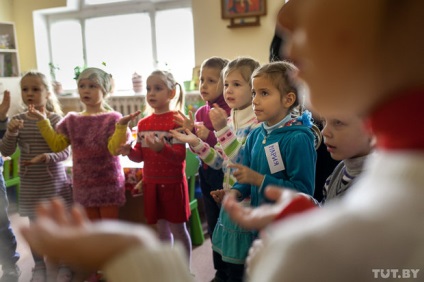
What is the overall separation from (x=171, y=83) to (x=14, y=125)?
87 cm

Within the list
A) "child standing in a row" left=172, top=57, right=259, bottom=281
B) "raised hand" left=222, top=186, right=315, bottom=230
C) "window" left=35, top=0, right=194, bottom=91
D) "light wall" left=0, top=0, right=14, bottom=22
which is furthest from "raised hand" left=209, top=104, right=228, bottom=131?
"light wall" left=0, top=0, right=14, bottom=22

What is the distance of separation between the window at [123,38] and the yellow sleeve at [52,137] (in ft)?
8.91

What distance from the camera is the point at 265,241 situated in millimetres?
311

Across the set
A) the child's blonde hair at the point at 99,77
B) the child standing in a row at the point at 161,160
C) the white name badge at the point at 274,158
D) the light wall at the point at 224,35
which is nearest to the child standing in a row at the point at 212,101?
the child standing in a row at the point at 161,160

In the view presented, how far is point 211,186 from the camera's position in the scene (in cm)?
200

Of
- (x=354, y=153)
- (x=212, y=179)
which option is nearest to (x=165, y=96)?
(x=212, y=179)

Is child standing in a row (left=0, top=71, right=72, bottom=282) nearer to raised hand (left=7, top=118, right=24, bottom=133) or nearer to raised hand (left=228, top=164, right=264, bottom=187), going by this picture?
raised hand (left=7, top=118, right=24, bottom=133)

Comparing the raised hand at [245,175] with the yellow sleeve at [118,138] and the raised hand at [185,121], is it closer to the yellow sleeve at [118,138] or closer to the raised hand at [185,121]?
the raised hand at [185,121]

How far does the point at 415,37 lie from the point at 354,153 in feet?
2.22

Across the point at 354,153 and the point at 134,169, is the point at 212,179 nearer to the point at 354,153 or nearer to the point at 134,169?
the point at 134,169

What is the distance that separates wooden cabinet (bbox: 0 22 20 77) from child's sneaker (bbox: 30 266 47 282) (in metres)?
3.69

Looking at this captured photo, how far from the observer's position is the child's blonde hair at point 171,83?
6.54 ft

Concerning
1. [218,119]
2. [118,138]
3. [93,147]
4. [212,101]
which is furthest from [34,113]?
[218,119]

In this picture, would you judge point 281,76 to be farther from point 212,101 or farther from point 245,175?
point 212,101
